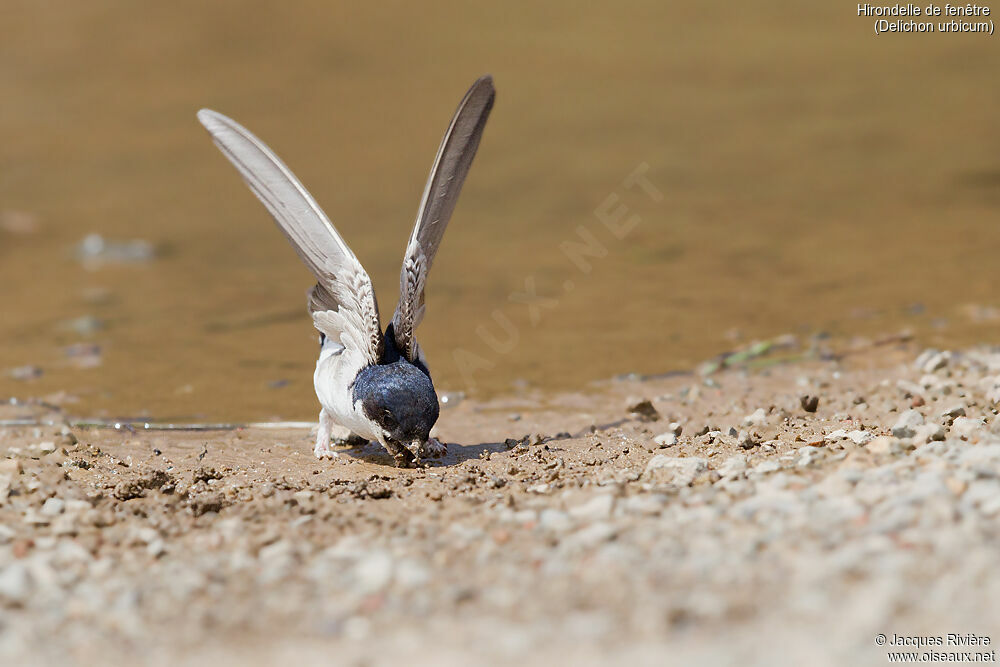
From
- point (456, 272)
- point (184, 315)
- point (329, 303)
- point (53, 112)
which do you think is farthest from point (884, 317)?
point (53, 112)

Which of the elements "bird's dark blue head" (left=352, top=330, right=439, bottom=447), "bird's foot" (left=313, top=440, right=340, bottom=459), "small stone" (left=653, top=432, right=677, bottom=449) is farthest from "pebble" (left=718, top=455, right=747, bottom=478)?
"bird's foot" (left=313, top=440, right=340, bottom=459)

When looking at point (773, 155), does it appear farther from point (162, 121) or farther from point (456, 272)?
point (162, 121)

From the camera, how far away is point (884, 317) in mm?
7695

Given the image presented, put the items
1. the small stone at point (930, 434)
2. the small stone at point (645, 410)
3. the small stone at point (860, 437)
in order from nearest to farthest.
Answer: the small stone at point (930, 434) → the small stone at point (860, 437) → the small stone at point (645, 410)

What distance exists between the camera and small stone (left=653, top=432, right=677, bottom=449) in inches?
185

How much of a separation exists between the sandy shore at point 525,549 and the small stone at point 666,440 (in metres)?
0.06

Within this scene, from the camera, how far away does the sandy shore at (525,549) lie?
255 centimetres

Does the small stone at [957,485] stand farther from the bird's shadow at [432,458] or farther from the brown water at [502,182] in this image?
the brown water at [502,182]

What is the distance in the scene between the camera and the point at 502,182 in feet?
40.4

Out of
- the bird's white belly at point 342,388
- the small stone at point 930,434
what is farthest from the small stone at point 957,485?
the bird's white belly at point 342,388

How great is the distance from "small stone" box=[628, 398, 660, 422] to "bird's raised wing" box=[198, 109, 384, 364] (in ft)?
5.54

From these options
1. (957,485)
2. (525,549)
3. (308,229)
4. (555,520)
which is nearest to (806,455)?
(957,485)

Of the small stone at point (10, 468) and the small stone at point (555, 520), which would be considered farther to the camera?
the small stone at point (10, 468)

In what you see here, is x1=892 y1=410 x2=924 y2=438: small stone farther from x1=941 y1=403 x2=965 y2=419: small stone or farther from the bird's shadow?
the bird's shadow
